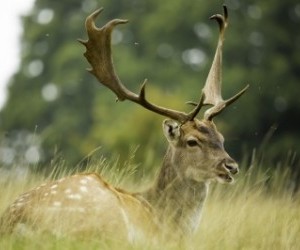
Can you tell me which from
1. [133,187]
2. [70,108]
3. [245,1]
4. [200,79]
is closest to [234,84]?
[200,79]

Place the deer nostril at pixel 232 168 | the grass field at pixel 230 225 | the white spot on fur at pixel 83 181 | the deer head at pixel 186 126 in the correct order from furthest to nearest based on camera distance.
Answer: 1. the deer head at pixel 186 126
2. the deer nostril at pixel 232 168
3. the white spot on fur at pixel 83 181
4. the grass field at pixel 230 225

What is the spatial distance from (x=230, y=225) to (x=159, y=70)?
24383 millimetres

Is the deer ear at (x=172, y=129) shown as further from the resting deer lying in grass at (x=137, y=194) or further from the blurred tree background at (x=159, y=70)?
the blurred tree background at (x=159, y=70)

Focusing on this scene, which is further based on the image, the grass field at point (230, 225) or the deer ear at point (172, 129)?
the deer ear at point (172, 129)

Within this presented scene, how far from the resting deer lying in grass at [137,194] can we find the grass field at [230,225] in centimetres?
18

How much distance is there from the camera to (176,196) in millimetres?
8008

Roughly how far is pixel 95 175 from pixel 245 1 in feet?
82.9

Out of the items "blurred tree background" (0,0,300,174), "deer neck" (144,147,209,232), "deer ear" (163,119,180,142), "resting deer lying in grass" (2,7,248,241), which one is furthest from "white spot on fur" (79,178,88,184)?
"blurred tree background" (0,0,300,174)

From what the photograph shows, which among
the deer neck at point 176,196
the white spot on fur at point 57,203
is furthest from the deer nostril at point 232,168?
the white spot on fur at point 57,203

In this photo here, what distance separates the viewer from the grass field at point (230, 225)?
668cm

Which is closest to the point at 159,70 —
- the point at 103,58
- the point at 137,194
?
the point at 103,58

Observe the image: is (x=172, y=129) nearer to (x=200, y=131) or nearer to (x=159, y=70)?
(x=200, y=131)

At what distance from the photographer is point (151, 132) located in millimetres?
22938

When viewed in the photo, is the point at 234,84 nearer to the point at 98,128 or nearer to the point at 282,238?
the point at 98,128
